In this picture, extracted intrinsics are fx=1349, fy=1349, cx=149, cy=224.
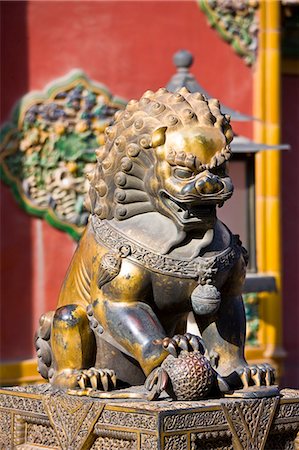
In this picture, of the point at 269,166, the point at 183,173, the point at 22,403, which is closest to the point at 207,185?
the point at 183,173

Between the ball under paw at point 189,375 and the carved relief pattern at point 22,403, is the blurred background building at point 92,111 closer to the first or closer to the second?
the carved relief pattern at point 22,403

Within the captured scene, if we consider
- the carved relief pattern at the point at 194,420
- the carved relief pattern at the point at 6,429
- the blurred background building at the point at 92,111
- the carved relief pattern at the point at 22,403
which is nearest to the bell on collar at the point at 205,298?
the carved relief pattern at the point at 194,420

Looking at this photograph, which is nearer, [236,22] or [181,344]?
[181,344]

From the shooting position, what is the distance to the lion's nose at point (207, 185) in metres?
4.16

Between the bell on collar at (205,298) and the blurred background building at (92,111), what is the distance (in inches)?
160

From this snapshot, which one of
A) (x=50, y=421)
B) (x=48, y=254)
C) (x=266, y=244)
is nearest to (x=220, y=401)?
(x=50, y=421)

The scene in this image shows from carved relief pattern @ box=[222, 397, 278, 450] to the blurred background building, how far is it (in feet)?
13.6

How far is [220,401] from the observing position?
13.6ft

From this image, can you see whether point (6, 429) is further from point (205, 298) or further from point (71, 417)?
point (205, 298)

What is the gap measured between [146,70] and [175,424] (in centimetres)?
557

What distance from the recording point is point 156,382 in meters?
→ 4.10

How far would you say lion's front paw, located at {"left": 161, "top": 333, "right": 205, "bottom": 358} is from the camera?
13.5 ft

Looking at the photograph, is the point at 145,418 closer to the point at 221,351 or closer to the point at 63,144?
the point at 221,351

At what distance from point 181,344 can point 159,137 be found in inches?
25.8
